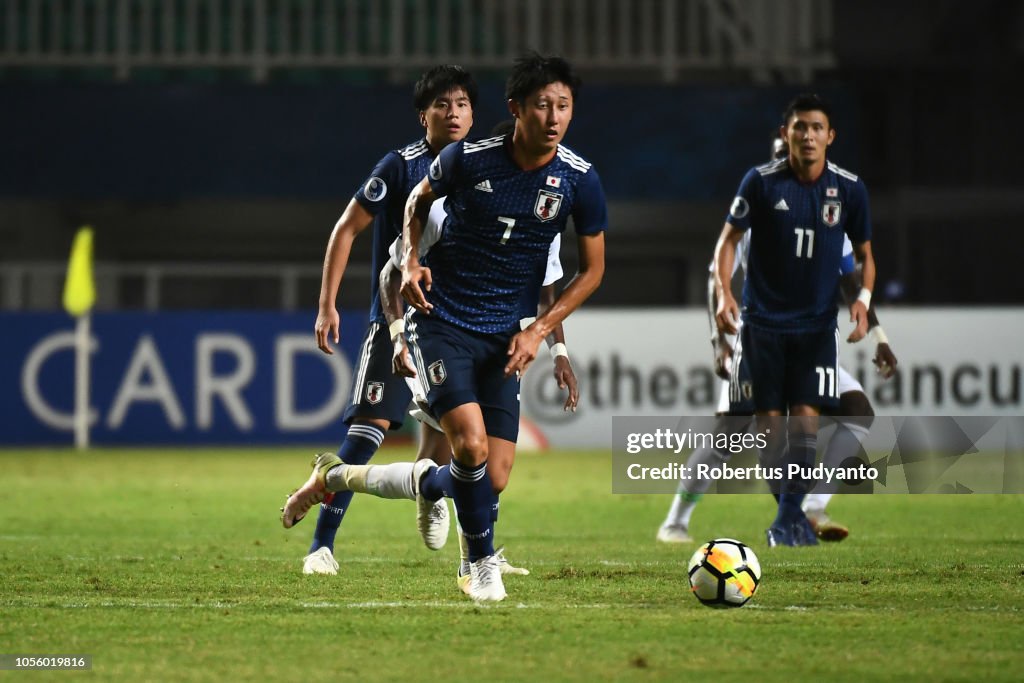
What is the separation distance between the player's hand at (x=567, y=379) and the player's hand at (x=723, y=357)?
7.93ft

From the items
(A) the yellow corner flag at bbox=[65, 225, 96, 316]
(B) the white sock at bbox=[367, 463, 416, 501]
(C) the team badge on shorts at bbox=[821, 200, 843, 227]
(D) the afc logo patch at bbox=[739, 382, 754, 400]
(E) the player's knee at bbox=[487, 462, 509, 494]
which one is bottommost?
(A) the yellow corner flag at bbox=[65, 225, 96, 316]

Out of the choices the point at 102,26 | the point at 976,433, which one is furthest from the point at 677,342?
the point at 102,26

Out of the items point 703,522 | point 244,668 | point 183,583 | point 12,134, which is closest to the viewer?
point 244,668

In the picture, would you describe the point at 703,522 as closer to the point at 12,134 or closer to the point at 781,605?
the point at 781,605

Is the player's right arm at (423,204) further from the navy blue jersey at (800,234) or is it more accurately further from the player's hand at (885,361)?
the player's hand at (885,361)

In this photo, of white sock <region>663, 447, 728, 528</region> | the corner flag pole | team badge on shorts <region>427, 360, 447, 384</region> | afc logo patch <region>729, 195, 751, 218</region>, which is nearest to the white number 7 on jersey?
team badge on shorts <region>427, 360, 447, 384</region>

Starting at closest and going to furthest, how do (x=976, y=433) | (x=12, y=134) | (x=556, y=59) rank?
(x=556, y=59), (x=976, y=433), (x=12, y=134)

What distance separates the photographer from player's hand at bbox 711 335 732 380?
8438 millimetres

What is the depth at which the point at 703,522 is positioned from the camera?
9391mm

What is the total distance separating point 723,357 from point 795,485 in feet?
2.74

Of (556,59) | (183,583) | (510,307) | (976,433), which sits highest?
(556,59)

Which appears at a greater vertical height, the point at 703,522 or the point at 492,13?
the point at 492,13

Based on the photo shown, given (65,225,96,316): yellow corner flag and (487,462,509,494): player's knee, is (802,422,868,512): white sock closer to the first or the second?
(487,462,509,494): player's knee

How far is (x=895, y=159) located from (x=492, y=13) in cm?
525
